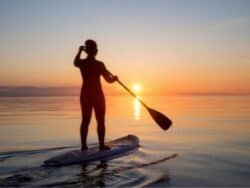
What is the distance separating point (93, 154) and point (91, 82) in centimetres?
179

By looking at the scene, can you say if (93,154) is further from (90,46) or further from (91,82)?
(90,46)

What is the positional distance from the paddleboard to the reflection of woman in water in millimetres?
327

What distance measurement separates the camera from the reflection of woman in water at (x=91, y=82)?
9773mm

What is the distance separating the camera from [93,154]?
948cm

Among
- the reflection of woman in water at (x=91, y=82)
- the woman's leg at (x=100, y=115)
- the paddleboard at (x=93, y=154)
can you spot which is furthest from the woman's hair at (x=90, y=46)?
the paddleboard at (x=93, y=154)

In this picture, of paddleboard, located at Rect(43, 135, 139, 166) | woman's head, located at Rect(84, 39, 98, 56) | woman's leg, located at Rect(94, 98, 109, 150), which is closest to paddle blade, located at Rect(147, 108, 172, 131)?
paddleboard, located at Rect(43, 135, 139, 166)

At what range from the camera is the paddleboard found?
28.0 ft

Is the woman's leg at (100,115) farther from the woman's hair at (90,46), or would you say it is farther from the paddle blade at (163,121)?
the paddle blade at (163,121)

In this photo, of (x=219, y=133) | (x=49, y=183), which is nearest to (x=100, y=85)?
(x=49, y=183)

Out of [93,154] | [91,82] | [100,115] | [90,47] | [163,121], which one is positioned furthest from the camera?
[163,121]

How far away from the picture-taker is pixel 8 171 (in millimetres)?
7797

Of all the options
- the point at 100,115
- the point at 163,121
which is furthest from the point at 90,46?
the point at 163,121

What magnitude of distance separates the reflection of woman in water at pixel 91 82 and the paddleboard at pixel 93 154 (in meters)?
0.33

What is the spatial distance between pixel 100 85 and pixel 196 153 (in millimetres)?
3198
